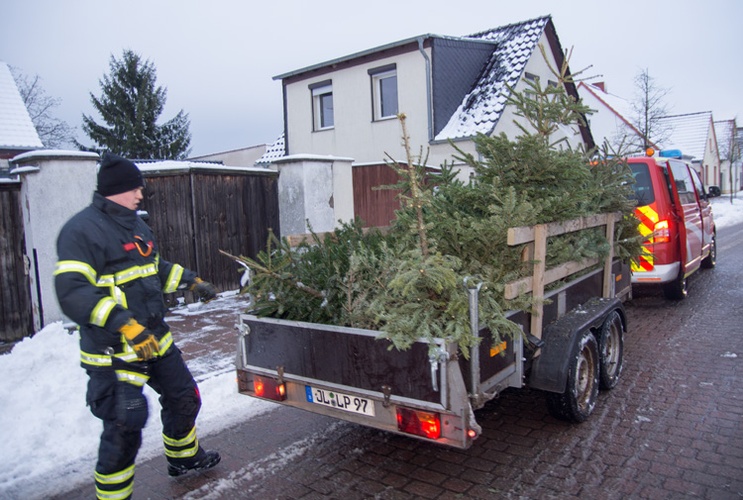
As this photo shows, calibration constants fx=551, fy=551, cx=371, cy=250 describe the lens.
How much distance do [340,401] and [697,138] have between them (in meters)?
48.1

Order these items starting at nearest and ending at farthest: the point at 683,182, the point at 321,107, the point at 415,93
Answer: the point at 683,182, the point at 415,93, the point at 321,107

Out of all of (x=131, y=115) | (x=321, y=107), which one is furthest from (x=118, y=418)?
(x=131, y=115)

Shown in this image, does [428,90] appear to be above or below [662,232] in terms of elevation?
above

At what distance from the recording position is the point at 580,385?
4.25m

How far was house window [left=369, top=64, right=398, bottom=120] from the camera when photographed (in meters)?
16.7

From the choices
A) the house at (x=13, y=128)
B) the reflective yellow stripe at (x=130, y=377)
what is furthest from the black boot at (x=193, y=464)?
the house at (x=13, y=128)

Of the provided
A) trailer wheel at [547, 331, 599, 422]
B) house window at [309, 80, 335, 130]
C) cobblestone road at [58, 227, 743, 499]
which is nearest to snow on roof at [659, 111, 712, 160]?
house window at [309, 80, 335, 130]

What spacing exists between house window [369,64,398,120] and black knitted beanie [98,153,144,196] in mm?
13879

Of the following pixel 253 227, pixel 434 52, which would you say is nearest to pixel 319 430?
pixel 253 227

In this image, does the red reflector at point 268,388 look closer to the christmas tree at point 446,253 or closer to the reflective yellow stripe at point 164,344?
the christmas tree at point 446,253

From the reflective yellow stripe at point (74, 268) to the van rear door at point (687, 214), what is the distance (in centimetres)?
724

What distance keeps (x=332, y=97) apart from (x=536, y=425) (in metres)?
15.5

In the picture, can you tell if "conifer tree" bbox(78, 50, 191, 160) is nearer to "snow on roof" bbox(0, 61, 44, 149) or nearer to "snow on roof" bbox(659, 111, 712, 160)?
"snow on roof" bbox(0, 61, 44, 149)

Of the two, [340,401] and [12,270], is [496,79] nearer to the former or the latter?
[12,270]
